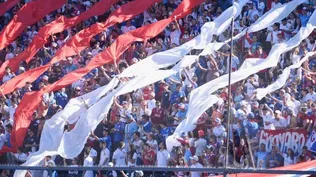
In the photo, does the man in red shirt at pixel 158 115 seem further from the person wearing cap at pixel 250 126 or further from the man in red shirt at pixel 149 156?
the person wearing cap at pixel 250 126

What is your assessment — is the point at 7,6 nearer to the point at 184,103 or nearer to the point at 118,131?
the point at 118,131

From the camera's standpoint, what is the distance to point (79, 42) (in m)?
23.7

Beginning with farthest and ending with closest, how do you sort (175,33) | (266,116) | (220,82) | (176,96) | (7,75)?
(175,33)
(7,75)
(176,96)
(220,82)
(266,116)

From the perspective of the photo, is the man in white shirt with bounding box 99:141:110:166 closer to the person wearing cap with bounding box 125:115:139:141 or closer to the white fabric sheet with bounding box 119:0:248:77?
the person wearing cap with bounding box 125:115:139:141

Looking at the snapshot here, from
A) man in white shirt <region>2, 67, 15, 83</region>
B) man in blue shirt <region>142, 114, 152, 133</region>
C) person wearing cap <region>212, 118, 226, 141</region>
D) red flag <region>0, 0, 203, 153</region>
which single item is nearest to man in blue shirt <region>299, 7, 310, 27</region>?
red flag <region>0, 0, 203, 153</region>

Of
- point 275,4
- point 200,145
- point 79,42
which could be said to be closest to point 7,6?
point 79,42

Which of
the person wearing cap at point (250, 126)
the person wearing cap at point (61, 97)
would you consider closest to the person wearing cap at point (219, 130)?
the person wearing cap at point (250, 126)

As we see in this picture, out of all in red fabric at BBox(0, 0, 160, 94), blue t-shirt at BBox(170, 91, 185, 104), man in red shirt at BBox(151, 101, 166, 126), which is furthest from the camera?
red fabric at BBox(0, 0, 160, 94)

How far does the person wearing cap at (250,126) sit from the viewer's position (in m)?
18.3

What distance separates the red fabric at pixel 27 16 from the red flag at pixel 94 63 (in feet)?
10.8

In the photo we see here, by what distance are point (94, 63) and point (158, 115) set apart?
2.96 meters

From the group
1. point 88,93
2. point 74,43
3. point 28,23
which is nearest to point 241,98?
point 88,93

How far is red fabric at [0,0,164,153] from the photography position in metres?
20.6

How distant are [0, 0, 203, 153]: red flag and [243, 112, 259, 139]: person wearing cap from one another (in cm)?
468
